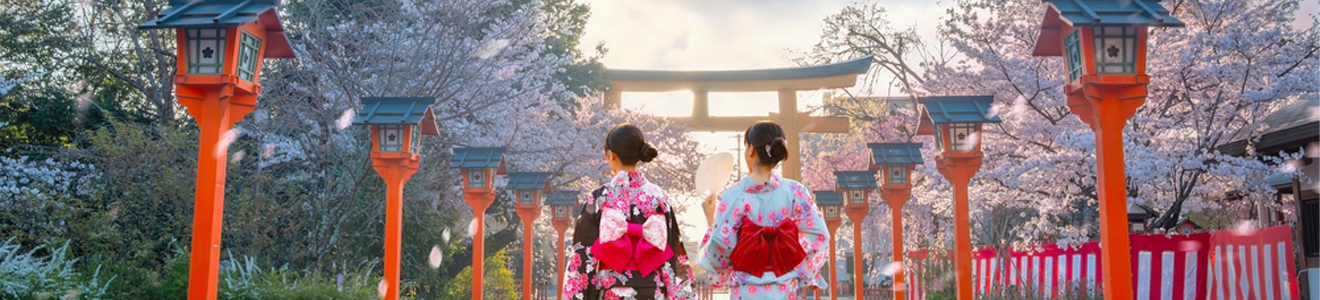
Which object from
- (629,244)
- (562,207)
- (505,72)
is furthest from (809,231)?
(562,207)

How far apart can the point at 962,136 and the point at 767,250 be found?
589cm

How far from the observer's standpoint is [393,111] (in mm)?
10172

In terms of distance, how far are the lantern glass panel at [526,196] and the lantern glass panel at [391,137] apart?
7.11 meters

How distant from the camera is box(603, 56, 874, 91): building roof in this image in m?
25.4

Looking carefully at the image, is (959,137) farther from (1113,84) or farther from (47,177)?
(47,177)

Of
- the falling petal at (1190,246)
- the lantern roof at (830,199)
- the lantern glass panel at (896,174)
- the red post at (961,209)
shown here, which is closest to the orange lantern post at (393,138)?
the red post at (961,209)

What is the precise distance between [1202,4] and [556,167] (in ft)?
44.0

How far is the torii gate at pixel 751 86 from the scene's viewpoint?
25.5 metres

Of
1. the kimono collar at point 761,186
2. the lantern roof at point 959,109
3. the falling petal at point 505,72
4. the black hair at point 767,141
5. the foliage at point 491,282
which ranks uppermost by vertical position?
the falling petal at point 505,72

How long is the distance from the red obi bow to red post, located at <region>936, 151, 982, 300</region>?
16.3 feet

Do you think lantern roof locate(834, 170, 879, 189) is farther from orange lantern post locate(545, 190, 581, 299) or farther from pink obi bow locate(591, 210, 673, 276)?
pink obi bow locate(591, 210, 673, 276)

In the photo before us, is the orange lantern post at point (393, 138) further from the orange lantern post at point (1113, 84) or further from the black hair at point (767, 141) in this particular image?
the orange lantern post at point (1113, 84)

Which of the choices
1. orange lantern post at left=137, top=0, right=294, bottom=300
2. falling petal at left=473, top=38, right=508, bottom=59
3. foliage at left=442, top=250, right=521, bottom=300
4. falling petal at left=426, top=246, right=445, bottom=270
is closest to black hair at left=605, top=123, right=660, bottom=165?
orange lantern post at left=137, top=0, right=294, bottom=300

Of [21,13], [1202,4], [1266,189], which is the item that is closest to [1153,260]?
[1266,189]
